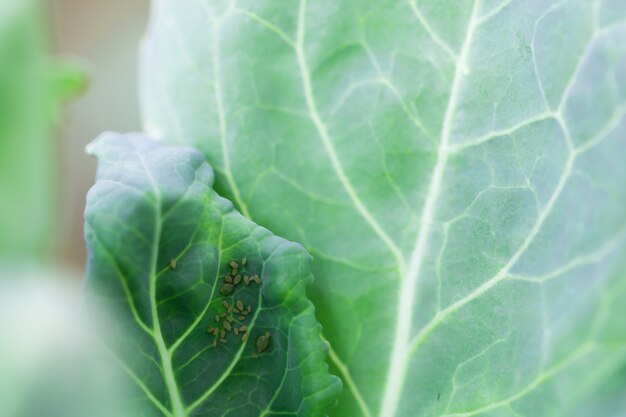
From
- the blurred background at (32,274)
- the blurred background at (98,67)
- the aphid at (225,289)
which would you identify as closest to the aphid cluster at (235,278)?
the aphid at (225,289)

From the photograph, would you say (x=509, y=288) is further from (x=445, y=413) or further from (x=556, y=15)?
(x=556, y=15)

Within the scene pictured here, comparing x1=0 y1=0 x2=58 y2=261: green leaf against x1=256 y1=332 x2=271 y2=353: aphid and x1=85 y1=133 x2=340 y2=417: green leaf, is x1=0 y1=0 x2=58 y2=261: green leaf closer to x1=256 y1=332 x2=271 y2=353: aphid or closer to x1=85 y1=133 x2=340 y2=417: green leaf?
x1=85 y1=133 x2=340 y2=417: green leaf

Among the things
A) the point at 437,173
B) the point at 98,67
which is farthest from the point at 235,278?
the point at 98,67

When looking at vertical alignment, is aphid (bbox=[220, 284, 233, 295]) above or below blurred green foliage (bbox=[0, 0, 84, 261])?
below

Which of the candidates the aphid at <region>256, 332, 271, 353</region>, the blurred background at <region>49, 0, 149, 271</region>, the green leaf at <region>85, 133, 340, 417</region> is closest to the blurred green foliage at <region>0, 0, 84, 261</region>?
the green leaf at <region>85, 133, 340, 417</region>

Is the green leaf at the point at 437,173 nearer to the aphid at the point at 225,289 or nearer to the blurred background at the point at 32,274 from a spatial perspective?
the aphid at the point at 225,289

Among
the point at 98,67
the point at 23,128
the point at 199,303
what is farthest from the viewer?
the point at 98,67

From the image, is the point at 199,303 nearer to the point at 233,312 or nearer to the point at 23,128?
the point at 233,312
